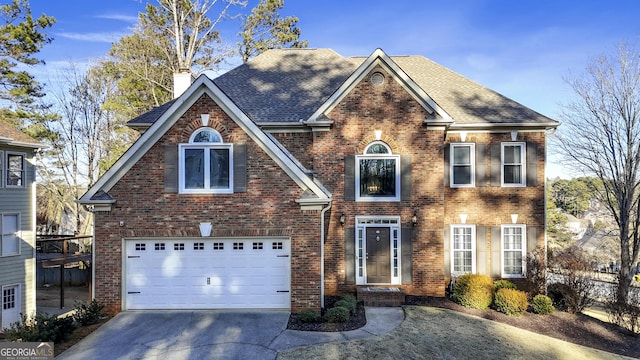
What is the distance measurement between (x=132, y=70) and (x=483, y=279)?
25770 mm

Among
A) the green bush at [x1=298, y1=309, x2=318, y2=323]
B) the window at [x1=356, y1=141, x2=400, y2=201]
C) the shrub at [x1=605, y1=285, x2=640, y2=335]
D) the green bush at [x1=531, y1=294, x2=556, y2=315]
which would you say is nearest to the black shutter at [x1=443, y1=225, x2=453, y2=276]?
the window at [x1=356, y1=141, x2=400, y2=201]

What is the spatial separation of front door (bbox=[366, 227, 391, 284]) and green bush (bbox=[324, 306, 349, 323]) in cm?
311

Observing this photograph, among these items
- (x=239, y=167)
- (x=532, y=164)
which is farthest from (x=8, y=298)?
(x=532, y=164)

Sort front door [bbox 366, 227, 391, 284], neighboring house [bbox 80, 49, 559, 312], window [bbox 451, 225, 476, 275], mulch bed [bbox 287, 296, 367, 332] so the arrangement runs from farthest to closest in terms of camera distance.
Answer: window [bbox 451, 225, 476, 275]
front door [bbox 366, 227, 391, 284]
neighboring house [bbox 80, 49, 559, 312]
mulch bed [bbox 287, 296, 367, 332]

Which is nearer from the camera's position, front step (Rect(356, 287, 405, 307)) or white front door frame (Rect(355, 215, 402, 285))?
front step (Rect(356, 287, 405, 307))

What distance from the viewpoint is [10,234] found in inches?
620

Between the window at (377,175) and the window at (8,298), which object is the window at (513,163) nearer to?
the window at (377,175)

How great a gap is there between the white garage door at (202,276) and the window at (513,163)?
907cm

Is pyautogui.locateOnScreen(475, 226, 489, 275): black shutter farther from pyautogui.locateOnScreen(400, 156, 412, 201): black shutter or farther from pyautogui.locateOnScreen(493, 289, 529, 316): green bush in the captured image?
pyautogui.locateOnScreen(400, 156, 412, 201): black shutter

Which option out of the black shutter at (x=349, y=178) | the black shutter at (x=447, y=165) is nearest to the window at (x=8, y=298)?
the black shutter at (x=349, y=178)

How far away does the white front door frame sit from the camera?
12641 mm

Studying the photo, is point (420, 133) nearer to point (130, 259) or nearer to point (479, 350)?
point (479, 350)

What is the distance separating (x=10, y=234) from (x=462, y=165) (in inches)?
747

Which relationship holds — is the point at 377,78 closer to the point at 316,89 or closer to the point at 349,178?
the point at 316,89
